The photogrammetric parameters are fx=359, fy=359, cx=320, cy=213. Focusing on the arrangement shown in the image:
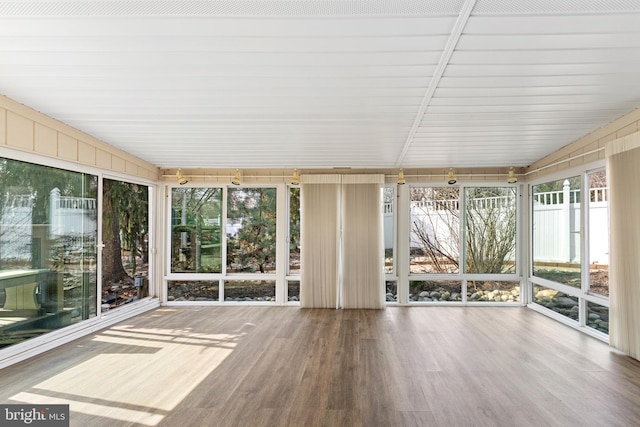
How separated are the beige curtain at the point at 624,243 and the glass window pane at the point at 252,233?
4.69m

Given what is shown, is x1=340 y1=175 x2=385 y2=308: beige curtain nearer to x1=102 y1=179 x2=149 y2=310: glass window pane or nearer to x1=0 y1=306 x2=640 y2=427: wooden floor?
x1=0 y1=306 x2=640 y2=427: wooden floor

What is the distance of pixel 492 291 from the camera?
20.6 ft

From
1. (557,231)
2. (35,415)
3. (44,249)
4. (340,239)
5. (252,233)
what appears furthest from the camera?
(252,233)

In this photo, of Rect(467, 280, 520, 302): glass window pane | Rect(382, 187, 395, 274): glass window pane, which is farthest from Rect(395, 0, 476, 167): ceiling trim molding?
Rect(467, 280, 520, 302): glass window pane

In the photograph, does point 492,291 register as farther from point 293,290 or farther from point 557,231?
point 293,290

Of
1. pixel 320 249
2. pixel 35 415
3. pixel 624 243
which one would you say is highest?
pixel 624 243

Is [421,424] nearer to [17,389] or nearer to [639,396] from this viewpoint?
[639,396]

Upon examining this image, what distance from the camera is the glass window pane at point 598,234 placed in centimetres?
438

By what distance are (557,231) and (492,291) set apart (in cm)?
153

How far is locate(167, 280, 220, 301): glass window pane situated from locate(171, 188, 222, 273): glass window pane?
0.71 ft

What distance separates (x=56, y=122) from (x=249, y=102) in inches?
90.1

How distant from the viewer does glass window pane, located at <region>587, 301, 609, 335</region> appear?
4344 mm

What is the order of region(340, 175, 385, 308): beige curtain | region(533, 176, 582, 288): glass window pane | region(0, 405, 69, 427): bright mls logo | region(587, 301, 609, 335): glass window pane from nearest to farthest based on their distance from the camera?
1. region(0, 405, 69, 427): bright mls logo
2. region(587, 301, 609, 335): glass window pane
3. region(533, 176, 582, 288): glass window pane
4. region(340, 175, 385, 308): beige curtain

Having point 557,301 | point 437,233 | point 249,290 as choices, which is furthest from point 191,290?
point 557,301
